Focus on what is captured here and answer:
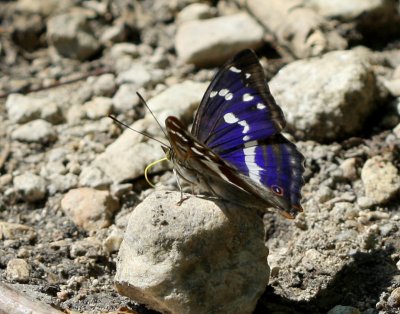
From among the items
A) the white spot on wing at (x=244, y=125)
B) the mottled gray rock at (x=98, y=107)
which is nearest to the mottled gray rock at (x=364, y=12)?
the mottled gray rock at (x=98, y=107)

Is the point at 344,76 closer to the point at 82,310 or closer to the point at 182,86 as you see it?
the point at 182,86

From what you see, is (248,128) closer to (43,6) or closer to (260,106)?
(260,106)

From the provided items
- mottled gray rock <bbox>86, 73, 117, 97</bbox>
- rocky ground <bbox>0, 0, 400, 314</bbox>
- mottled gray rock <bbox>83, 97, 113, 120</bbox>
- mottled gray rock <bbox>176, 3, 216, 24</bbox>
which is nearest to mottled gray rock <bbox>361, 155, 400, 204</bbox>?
rocky ground <bbox>0, 0, 400, 314</bbox>

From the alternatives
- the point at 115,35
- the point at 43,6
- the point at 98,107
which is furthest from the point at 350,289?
the point at 43,6

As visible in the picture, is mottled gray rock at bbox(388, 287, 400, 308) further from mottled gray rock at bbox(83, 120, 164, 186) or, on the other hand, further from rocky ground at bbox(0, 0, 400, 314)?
mottled gray rock at bbox(83, 120, 164, 186)

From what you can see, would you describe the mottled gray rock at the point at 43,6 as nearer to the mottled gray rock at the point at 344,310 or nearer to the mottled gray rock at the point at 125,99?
the mottled gray rock at the point at 125,99

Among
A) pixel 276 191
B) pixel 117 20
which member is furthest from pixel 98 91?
pixel 276 191
